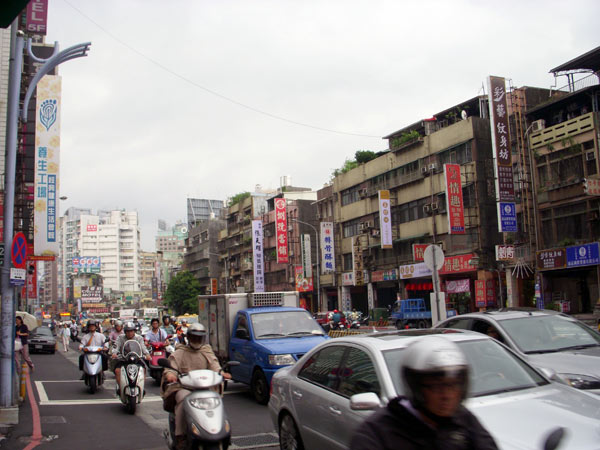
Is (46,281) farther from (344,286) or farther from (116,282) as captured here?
(344,286)

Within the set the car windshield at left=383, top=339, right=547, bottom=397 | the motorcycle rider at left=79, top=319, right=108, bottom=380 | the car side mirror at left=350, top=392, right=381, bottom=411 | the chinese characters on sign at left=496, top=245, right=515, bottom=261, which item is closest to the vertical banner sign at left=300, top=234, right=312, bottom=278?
the chinese characters on sign at left=496, top=245, right=515, bottom=261

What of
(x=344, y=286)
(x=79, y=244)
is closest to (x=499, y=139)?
(x=344, y=286)

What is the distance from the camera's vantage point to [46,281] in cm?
19700

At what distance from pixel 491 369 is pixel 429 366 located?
328 cm

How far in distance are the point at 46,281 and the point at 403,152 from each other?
177592 mm

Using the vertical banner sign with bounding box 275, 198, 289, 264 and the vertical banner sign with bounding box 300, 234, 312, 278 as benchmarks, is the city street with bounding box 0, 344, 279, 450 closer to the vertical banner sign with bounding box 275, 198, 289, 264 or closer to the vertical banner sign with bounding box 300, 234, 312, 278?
the vertical banner sign with bounding box 300, 234, 312, 278

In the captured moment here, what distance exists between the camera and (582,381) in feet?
22.2

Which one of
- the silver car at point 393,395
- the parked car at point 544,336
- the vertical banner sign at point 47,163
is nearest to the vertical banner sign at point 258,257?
the vertical banner sign at point 47,163

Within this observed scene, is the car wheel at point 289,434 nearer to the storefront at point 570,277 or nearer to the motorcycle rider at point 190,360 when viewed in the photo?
the motorcycle rider at point 190,360

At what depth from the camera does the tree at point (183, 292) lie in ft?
325

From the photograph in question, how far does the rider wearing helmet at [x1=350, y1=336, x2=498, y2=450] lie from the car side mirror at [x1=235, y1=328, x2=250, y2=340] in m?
10.1

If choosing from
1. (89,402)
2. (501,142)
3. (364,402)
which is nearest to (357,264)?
(501,142)

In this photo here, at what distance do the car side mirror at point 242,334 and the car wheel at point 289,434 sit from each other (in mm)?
5634

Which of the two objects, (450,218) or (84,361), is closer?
(84,361)
